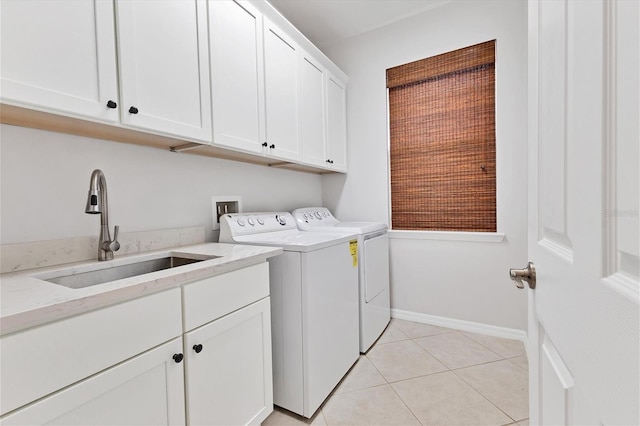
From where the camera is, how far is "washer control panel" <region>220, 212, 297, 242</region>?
5.68 ft

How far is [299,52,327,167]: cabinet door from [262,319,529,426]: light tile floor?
1.60 m

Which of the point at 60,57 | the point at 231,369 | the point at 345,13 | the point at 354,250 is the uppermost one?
the point at 345,13

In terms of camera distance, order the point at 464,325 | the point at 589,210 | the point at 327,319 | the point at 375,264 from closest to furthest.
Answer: the point at 589,210 < the point at 327,319 < the point at 375,264 < the point at 464,325

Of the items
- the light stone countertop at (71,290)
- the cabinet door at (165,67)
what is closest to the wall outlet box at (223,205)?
the cabinet door at (165,67)

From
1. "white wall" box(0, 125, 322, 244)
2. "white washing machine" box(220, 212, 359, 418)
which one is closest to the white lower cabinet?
"white washing machine" box(220, 212, 359, 418)

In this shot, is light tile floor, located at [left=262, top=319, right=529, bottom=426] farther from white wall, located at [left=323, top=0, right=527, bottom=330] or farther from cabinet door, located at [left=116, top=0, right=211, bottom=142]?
cabinet door, located at [left=116, top=0, right=211, bottom=142]

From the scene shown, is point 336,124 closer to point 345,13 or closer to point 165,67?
point 345,13

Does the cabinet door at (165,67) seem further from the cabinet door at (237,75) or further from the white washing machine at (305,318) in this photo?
the white washing machine at (305,318)

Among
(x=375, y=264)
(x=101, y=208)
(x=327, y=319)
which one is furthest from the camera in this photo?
(x=375, y=264)

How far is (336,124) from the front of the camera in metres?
2.67

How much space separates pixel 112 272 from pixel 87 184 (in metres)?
0.42

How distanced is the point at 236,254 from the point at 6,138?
962 millimetres

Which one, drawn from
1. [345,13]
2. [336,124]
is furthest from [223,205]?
[345,13]

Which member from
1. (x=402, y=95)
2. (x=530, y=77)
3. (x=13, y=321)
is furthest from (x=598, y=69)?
(x=402, y=95)
